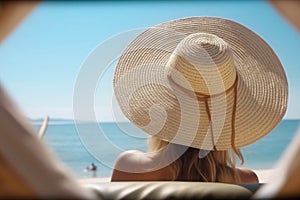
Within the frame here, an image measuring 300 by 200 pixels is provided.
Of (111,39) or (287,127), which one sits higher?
(287,127)

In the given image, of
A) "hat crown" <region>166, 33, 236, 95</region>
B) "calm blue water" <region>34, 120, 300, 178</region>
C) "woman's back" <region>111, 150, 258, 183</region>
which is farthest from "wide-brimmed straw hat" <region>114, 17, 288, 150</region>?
"calm blue water" <region>34, 120, 300, 178</region>

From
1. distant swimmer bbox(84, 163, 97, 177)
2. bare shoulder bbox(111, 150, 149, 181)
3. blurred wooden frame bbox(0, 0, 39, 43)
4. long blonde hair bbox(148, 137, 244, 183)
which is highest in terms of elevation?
distant swimmer bbox(84, 163, 97, 177)

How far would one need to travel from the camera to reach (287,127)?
14789 mm

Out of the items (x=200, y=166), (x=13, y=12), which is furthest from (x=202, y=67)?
(x=13, y=12)

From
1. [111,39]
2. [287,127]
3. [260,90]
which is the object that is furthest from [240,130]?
[287,127]

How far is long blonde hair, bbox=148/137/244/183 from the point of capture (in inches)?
73.0

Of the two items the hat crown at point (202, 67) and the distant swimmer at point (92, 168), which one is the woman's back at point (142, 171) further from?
the distant swimmer at point (92, 168)

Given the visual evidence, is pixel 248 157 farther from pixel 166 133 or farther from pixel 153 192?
pixel 153 192

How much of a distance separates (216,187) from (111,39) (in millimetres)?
1343

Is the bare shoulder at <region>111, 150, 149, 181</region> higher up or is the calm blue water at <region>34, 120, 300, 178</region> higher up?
the calm blue water at <region>34, 120, 300, 178</region>

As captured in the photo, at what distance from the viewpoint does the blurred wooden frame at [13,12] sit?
736 mm

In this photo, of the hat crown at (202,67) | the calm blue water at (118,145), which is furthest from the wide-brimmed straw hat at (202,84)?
the calm blue water at (118,145)

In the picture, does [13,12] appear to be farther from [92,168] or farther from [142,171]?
[92,168]

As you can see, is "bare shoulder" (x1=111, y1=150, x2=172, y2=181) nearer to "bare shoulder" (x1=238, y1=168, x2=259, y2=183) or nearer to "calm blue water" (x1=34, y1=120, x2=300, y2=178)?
"bare shoulder" (x1=238, y1=168, x2=259, y2=183)
